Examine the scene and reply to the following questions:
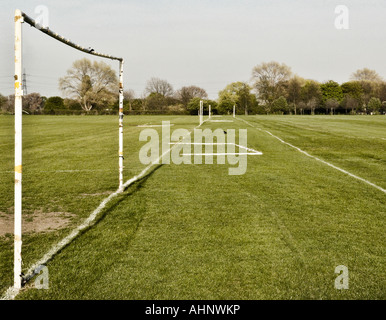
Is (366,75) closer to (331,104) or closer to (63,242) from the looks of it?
(331,104)

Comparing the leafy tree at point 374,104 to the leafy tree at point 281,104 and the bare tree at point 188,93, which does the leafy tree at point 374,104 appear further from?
the bare tree at point 188,93

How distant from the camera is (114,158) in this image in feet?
43.4

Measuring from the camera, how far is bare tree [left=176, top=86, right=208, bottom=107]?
107 metres

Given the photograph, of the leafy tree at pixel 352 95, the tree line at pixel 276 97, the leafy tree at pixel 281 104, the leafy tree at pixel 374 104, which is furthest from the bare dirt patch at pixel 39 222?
the leafy tree at pixel 374 104

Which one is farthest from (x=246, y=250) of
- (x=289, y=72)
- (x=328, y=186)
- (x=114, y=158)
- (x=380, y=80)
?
(x=380, y=80)

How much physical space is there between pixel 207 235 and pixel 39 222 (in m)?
2.66

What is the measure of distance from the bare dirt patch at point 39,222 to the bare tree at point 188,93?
9778 cm

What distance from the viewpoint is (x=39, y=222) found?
5723 millimetres

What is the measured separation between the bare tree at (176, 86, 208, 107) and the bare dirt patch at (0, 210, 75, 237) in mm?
97781

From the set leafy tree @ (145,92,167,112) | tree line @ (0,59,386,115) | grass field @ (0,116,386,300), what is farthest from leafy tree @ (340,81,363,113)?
grass field @ (0,116,386,300)

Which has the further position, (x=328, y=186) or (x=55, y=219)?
(x=328, y=186)

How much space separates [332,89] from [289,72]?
587 inches

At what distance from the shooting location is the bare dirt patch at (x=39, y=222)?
5379 mm
